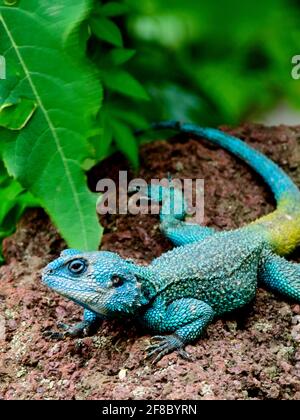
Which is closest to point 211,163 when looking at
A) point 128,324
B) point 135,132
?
point 135,132

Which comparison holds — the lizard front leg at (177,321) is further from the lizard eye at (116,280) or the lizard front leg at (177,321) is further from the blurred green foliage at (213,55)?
the blurred green foliage at (213,55)

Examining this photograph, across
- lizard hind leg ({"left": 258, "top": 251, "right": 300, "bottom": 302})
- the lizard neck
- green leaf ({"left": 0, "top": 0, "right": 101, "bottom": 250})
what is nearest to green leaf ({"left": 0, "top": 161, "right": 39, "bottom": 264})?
green leaf ({"left": 0, "top": 0, "right": 101, "bottom": 250})

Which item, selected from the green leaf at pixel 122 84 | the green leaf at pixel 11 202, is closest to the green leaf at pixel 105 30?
the green leaf at pixel 122 84

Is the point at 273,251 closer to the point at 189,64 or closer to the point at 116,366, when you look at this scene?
the point at 116,366

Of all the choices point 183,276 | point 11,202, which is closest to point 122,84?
point 11,202

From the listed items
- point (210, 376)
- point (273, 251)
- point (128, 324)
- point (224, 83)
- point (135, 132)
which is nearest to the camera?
point (210, 376)

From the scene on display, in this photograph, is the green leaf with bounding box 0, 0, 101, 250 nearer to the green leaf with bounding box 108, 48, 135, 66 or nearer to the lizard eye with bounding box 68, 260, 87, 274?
the lizard eye with bounding box 68, 260, 87, 274
